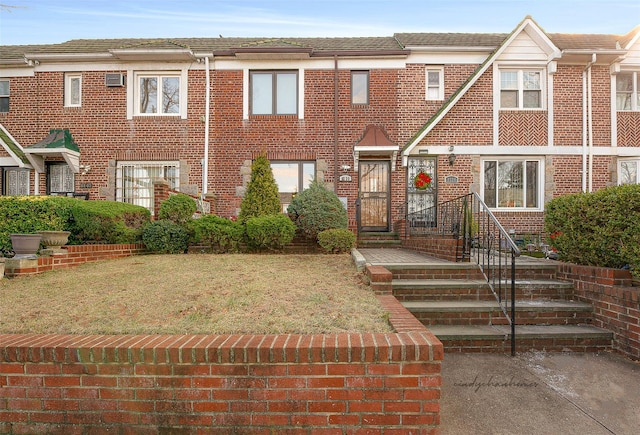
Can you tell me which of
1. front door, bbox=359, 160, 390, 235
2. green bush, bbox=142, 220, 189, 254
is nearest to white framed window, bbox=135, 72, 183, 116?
green bush, bbox=142, 220, 189, 254

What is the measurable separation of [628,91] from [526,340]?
11.6 m

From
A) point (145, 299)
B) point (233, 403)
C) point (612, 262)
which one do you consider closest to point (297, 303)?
point (233, 403)

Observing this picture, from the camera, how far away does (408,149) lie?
1091 centimetres

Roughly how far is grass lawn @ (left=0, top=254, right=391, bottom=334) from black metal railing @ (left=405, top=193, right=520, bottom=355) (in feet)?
6.12

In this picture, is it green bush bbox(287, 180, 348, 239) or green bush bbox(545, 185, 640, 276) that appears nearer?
green bush bbox(545, 185, 640, 276)

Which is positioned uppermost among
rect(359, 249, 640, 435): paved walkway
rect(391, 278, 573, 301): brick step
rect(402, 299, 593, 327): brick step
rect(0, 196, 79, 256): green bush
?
rect(0, 196, 79, 256): green bush

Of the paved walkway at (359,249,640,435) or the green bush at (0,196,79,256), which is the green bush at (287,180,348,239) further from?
the green bush at (0,196,79,256)

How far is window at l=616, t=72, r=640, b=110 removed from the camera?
442 inches

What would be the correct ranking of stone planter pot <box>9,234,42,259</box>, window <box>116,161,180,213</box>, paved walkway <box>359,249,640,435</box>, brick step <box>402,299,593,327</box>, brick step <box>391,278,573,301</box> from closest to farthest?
paved walkway <box>359,249,640,435</box> < brick step <box>402,299,593,327</box> < brick step <box>391,278,573,301</box> < stone planter pot <box>9,234,42,259</box> < window <box>116,161,180,213</box>

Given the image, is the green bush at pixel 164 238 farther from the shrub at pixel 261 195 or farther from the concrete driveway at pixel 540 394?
the concrete driveway at pixel 540 394

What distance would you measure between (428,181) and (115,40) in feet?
41.4

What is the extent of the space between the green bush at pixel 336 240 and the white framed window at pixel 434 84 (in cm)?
660

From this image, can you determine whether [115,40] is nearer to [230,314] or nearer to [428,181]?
[428,181]

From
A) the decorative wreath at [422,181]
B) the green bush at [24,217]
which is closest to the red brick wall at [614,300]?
the decorative wreath at [422,181]
